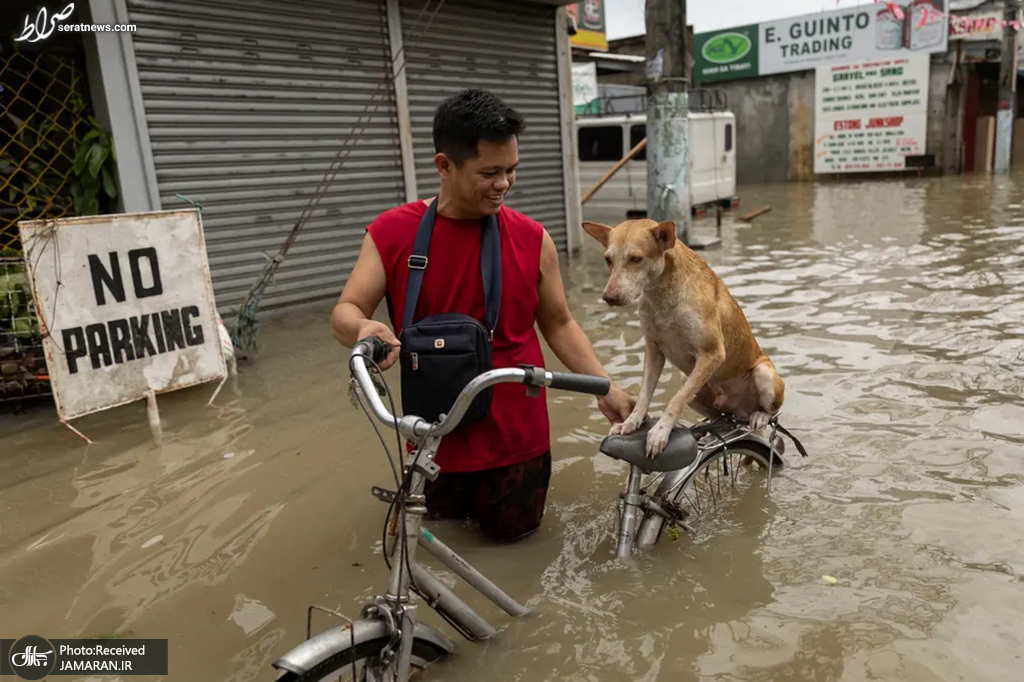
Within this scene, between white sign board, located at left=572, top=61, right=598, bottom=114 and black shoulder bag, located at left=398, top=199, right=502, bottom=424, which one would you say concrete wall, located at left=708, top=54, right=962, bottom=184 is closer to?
white sign board, located at left=572, top=61, right=598, bottom=114

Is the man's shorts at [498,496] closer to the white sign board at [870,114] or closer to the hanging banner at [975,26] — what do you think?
the white sign board at [870,114]

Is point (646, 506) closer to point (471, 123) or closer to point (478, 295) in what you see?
point (478, 295)

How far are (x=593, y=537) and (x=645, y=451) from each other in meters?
0.73

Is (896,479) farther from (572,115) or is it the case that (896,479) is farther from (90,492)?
(572,115)

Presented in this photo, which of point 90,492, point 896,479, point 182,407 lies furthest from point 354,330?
point 182,407

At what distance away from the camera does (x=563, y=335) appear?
10.3ft

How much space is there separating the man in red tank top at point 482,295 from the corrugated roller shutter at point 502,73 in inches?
252

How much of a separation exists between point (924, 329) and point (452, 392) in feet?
16.9

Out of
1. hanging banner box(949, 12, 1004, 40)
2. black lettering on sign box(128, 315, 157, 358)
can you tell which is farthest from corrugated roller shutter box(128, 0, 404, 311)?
hanging banner box(949, 12, 1004, 40)

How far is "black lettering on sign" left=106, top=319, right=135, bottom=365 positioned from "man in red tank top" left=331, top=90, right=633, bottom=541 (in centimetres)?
257

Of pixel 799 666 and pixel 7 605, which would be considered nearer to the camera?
pixel 799 666

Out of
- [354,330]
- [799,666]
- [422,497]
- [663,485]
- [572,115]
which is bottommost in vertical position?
[799,666]

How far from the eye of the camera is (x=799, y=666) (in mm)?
2420

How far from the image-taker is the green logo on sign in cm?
2442
